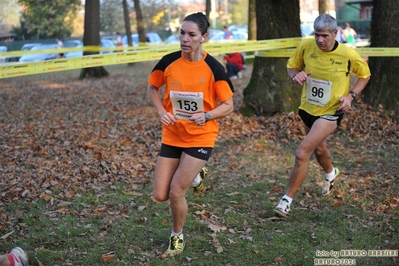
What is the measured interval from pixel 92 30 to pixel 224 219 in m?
18.7

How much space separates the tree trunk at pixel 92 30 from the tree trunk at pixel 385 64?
14647 millimetres

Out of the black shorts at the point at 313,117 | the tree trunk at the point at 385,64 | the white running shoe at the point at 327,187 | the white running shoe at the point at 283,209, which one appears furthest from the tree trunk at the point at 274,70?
the white running shoe at the point at 283,209

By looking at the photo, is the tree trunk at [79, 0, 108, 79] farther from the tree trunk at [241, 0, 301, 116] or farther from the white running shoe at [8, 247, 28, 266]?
the white running shoe at [8, 247, 28, 266]

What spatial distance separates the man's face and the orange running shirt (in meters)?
1.59

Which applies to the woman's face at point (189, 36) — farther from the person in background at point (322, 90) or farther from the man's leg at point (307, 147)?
the man's leg at point (307, 147)

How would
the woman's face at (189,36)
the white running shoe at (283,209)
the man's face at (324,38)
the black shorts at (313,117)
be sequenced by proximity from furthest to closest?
the black shorts at (313,117) → the white running shoe at (283,209) → the man's face at (324,38) → the woman's face at (189,36)

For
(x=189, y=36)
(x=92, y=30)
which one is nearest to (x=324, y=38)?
(x=189, y=36)

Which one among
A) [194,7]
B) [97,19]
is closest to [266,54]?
[97,19]

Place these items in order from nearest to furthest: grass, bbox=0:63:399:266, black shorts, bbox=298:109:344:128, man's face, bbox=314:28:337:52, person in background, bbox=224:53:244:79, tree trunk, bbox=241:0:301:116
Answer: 1. grass, bbox=0:63:399:266
2. man's face, bbox=314:28:337:52
3. black shorts, bbox=298:109:344:128
4. tree trunk, bbox=241:0:301:116
5. person in background, bbox=224:53:244:79

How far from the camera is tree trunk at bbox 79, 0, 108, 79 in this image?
2359cm

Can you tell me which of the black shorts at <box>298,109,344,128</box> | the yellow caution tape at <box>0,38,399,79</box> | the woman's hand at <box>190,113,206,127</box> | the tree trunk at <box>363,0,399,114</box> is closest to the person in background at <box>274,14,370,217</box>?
the black shorts at <box>298,109,344,128</box>

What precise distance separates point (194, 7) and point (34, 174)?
68.5 meters

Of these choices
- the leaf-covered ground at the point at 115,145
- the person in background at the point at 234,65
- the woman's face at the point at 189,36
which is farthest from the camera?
the person in background at the point at 234,65

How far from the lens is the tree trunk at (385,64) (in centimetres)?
1093
